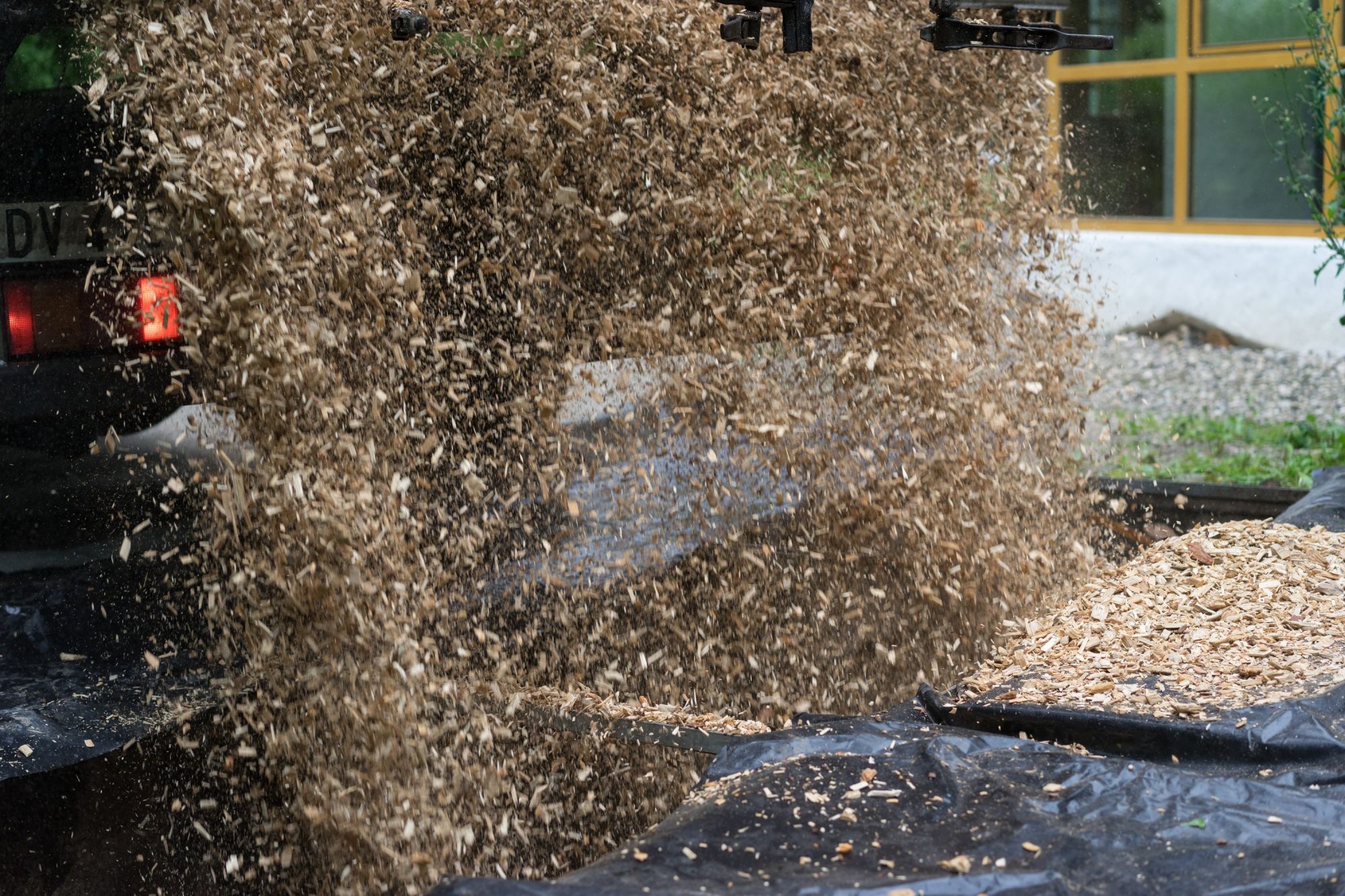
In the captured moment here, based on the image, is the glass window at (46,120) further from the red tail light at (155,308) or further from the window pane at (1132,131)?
the window pane at (1132,131)

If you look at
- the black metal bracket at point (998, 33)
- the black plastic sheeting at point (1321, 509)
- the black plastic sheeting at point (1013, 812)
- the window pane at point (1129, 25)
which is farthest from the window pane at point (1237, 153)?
the black plastic sheeting at point (1013, 812)

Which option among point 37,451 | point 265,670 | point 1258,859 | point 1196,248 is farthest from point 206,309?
point 1196,248

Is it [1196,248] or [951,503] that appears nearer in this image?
[951,503]

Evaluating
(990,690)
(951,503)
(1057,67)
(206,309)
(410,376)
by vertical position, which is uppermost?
(1057,67)

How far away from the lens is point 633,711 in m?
2.69

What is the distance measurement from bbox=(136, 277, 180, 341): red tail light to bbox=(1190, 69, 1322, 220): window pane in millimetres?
6672

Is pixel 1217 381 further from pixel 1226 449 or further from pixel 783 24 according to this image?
pixel 783 24

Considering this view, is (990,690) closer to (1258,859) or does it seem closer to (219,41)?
(1258,859)

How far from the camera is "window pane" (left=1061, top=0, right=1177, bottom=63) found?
318 inches

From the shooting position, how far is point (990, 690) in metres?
2.60

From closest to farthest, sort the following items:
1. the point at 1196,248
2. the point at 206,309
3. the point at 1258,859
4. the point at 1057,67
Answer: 1. the point at 1258,859
2. the point at 206,309
3. the point at 1196,248
4. the point at 1057,67

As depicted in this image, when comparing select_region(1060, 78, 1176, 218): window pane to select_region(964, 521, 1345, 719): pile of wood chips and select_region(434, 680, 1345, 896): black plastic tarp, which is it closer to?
select_region(964, 521, 1345, 719): pile of wood chips

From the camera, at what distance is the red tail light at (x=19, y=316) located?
10.1 feet

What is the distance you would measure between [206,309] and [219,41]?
0.56 metres
